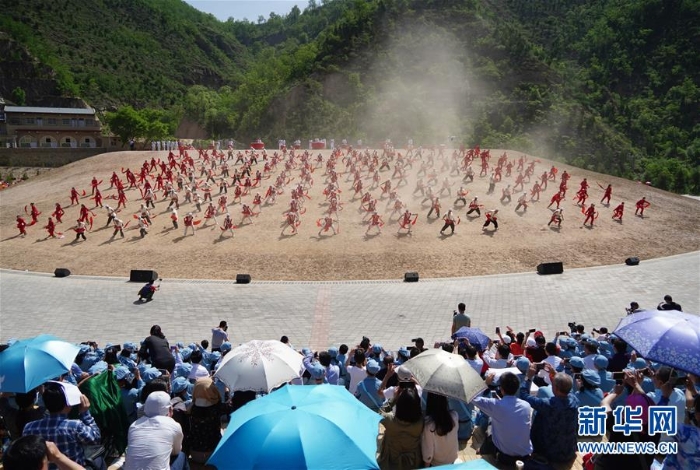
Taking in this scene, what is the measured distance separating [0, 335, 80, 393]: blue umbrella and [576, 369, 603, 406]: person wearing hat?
6.81m

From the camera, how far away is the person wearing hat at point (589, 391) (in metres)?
7.04

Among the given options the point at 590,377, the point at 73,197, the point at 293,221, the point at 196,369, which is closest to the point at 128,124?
the point at 73,197

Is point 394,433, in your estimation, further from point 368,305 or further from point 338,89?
point 338,89

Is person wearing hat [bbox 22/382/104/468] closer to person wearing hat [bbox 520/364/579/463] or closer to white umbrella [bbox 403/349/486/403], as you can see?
white umbrella [bbox 403/349/486/403]

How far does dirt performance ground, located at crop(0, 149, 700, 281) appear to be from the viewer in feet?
71.6

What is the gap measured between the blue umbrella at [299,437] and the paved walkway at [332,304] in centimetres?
887

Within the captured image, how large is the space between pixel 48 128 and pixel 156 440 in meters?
74.9

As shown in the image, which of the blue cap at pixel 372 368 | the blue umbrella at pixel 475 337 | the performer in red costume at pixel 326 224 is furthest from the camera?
the performer in red costume at pixel 326 224

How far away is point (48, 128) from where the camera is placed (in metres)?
68.1

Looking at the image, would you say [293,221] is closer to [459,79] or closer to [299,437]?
[299,437]

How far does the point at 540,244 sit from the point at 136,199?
75.8 ft

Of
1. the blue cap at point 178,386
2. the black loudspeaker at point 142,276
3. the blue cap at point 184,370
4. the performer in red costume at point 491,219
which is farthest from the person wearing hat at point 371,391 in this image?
the performer in red costume at point 491,219

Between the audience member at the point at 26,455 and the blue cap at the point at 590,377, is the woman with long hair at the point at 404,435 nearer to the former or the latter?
the blue cap at the point at 590,377

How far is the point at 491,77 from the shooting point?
281 feet
